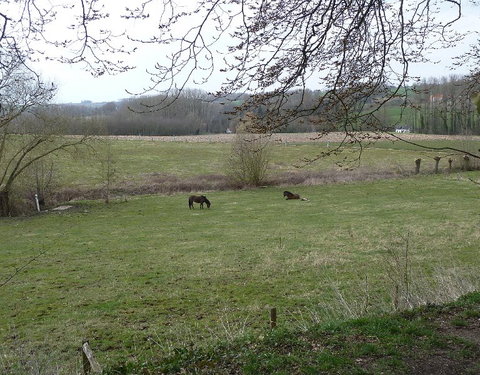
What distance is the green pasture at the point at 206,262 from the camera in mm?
9578

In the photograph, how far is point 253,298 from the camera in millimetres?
11719

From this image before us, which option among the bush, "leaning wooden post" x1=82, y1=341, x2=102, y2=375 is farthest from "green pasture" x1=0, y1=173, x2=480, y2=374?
the bush

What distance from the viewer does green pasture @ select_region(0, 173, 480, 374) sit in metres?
9.58

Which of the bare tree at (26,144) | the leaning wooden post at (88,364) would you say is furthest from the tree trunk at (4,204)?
the leaning wooden post at (88,364)

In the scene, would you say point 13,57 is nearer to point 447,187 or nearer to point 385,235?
point 385,235

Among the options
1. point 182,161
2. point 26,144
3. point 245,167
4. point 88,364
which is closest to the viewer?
point 88,364

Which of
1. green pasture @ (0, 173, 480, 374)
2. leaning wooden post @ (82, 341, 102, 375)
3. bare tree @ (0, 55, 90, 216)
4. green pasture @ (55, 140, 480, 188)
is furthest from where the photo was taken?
green pasture @ (55, 140, 480, 188)

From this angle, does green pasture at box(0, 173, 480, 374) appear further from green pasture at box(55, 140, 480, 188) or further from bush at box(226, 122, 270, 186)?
green pasture at box(55, 140, 480, 188)

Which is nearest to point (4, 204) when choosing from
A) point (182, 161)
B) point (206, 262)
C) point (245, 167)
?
point (245, 167)

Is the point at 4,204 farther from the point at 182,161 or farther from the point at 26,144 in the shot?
the point at 182,161

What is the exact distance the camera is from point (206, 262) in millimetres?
16422

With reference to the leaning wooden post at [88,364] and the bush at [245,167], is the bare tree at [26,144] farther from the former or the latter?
the leaning wooden post at [88,364]

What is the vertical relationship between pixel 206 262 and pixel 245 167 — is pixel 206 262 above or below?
below

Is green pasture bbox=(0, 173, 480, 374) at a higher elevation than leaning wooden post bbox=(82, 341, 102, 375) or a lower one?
lower
